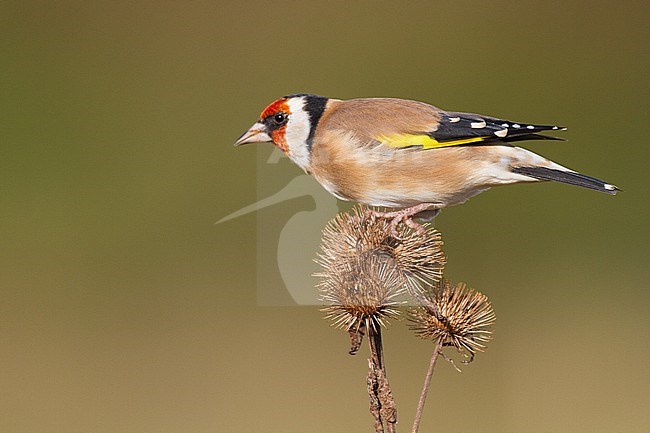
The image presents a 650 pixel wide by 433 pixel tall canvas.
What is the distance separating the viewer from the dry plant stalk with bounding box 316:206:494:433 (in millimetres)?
1586

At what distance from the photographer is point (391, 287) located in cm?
161

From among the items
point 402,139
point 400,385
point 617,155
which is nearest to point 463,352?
point 402,139

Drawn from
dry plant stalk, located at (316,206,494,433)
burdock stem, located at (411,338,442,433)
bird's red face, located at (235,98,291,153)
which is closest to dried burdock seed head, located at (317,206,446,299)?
dry plant stalk, located at (316,206,494,433)

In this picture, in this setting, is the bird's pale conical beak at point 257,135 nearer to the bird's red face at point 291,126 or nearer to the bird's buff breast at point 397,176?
the bird's red face at point 291,126

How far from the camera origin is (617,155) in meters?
5.10

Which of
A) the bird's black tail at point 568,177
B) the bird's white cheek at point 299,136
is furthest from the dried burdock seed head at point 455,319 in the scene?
the bird's white cheek at point 299,136

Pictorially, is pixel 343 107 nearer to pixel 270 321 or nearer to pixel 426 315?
pixel 426 315

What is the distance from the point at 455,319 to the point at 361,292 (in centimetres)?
19

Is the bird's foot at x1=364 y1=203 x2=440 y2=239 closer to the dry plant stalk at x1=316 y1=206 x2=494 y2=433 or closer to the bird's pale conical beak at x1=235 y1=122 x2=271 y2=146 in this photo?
the dry plant stalk at x1=316 y1=206 x2=494 y2=433

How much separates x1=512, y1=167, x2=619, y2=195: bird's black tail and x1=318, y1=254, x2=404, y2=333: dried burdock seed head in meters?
0.32

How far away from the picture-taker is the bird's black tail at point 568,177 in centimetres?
154

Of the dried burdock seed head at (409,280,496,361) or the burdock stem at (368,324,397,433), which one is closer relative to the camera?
the burdock stem at (368,324,397,433)

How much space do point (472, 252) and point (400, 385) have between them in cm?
117

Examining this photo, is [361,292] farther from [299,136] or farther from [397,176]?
[299,136]
